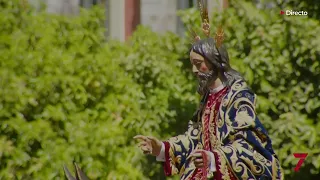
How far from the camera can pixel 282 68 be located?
11.6m

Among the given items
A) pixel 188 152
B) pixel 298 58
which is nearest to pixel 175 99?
pixel 298 58

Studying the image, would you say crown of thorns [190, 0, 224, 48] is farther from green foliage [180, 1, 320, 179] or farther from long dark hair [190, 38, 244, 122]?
green foliage [180, 1, 320, 179]

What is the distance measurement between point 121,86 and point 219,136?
2.81 metres

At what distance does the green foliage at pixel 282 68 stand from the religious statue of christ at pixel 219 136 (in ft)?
8.00

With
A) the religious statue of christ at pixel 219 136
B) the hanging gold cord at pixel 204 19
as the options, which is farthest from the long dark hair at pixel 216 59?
the hanging gold cord at pixel 204 19

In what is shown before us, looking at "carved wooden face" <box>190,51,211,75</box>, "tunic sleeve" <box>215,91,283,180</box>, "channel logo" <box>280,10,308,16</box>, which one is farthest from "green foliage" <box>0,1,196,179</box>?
"tunic sleeve" <box>215,91,283,180</box>

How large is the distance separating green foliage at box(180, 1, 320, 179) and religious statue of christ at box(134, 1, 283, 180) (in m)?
2.44

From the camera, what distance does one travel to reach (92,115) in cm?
1146

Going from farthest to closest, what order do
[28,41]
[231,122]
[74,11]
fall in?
[74,11]
[28,41]
[231,122]

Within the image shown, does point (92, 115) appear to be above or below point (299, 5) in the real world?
below

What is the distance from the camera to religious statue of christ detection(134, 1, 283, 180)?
8.66 metres

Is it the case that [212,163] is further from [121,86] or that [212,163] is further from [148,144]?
[121,86]

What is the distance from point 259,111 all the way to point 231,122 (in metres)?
2.87

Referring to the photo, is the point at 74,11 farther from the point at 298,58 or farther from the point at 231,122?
the point at 231,122
